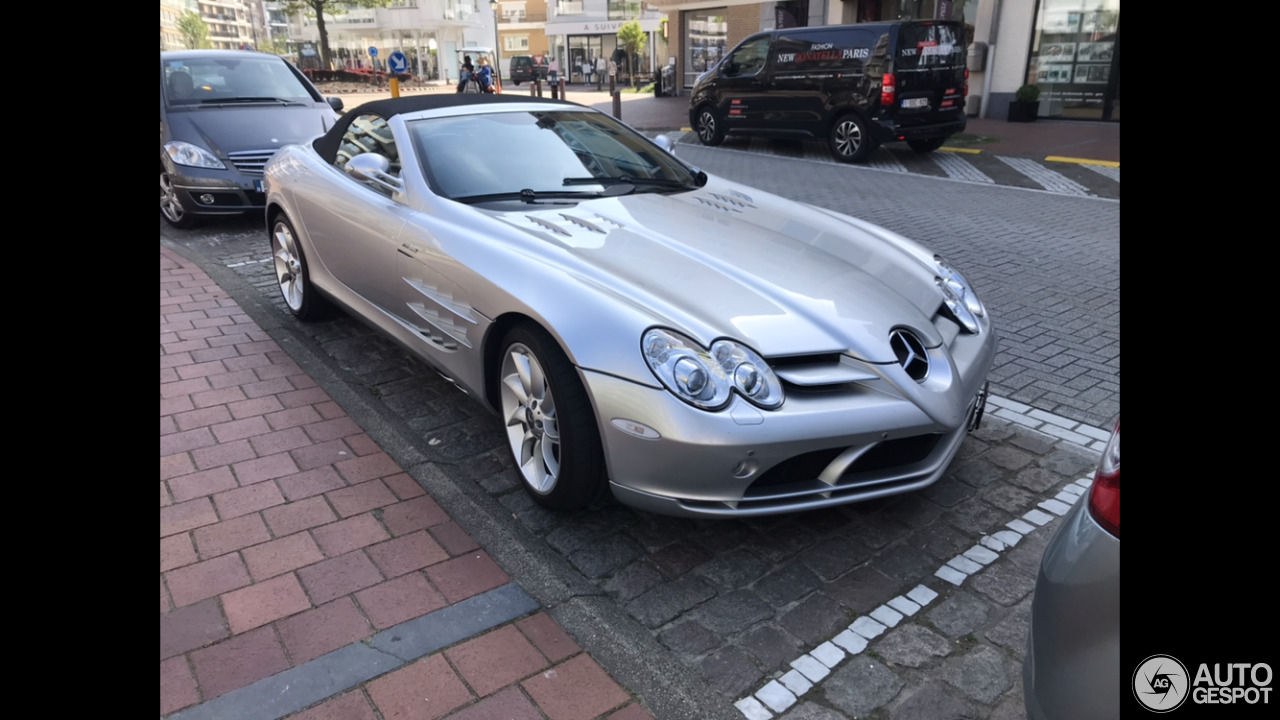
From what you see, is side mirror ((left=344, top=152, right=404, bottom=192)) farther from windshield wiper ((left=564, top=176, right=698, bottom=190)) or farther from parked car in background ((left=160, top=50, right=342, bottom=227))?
parked car in background ((left=160, top=50, right=342, bottom=227))

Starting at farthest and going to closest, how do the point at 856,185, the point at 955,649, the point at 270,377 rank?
the point at 856,185 → the point at 270,377 → the point at 955,649

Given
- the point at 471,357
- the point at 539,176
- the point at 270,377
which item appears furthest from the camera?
the point at 270,377

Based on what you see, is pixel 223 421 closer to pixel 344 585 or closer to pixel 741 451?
pixel 344 585

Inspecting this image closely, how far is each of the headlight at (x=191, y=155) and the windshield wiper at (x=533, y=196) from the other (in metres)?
5.05

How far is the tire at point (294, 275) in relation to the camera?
4.96 m

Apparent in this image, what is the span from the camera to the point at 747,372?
2.61 meters

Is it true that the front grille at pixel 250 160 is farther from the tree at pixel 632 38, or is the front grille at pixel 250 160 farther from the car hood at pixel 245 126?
the tree at pixel 632 38

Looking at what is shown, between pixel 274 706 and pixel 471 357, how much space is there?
1474 millimetres

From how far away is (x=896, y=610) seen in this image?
2.63 meters

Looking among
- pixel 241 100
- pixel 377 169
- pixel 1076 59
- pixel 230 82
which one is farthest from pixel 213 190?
pixel 1076 59

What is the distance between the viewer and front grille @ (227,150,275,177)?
770 cm

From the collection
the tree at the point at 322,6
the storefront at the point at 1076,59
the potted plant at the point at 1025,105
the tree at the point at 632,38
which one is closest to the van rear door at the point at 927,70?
the potted plant at the point at 1025,105

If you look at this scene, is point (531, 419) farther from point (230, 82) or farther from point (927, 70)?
point (927, 70)
